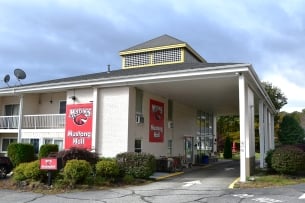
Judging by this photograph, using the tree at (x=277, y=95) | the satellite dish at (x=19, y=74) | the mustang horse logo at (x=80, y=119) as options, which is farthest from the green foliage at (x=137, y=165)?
the tree at (x=277, y=95)

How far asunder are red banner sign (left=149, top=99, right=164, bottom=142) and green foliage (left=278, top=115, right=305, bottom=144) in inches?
724

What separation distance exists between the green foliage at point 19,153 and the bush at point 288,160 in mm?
12963

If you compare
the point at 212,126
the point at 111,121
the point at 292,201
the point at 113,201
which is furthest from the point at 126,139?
the point at 212,126

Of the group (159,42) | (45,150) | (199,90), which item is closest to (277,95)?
(159,42)

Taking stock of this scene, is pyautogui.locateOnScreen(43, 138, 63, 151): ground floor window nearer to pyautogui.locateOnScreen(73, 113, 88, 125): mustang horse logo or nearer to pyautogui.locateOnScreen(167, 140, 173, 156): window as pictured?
pyautogui.locateOnScreen(73, 113, 88, 125): mustang horse logo

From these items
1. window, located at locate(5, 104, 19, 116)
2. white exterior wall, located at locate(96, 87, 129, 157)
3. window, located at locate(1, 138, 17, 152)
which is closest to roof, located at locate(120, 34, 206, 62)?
window, located at locate(5, 104, 19, 116)

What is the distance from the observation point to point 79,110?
1958 centimetres

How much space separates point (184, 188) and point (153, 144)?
765cm

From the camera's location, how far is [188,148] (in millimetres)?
26703

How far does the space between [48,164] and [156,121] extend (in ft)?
29.7

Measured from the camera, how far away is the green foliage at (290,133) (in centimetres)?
3488

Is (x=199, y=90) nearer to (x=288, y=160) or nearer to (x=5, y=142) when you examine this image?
(x=288, y=160)

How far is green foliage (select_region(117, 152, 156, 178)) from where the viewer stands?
49.8 feet

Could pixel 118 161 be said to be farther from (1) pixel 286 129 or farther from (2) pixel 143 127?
(1) pixel 286 129
